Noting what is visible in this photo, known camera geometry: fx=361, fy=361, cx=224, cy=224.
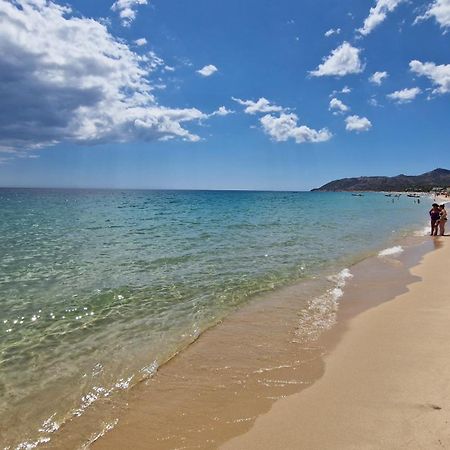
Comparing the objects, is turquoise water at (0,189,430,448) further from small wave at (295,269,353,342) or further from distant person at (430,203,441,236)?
distant person at (430,203,441,236)

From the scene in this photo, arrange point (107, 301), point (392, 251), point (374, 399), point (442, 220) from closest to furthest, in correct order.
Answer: point (374, 399), point (107, 301), point (392, 251), point (442, 220)

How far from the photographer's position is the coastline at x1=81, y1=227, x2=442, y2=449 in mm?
4621

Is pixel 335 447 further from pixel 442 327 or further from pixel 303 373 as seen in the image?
pixel 442 327

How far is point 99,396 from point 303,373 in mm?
3305

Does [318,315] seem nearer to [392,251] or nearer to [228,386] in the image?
[228,386]

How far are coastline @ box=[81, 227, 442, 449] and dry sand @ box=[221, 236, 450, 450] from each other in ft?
0.50

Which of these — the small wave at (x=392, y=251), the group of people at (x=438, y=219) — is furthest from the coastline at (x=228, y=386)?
the group of people at (x=438, y=219)

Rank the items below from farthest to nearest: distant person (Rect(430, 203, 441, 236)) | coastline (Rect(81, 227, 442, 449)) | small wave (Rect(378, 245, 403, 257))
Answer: distant person (Rect(430, 203, 441, 236)) → small wave (Rect(378, 245, 403, 257)) → coastline (Rect(81, 227, 442, 449))

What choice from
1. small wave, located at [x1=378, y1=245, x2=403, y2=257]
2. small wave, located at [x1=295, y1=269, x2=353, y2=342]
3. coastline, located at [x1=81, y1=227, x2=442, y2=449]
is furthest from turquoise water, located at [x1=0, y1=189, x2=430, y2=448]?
small wave, located at [x1=295, y1=269, x2=353, y2=342]

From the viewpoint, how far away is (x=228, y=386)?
578 cm

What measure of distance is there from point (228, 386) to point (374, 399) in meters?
2.17

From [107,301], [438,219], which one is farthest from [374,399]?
[438,219]

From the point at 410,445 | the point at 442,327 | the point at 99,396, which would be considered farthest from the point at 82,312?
the point at 442,327

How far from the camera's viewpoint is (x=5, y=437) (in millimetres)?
4688
